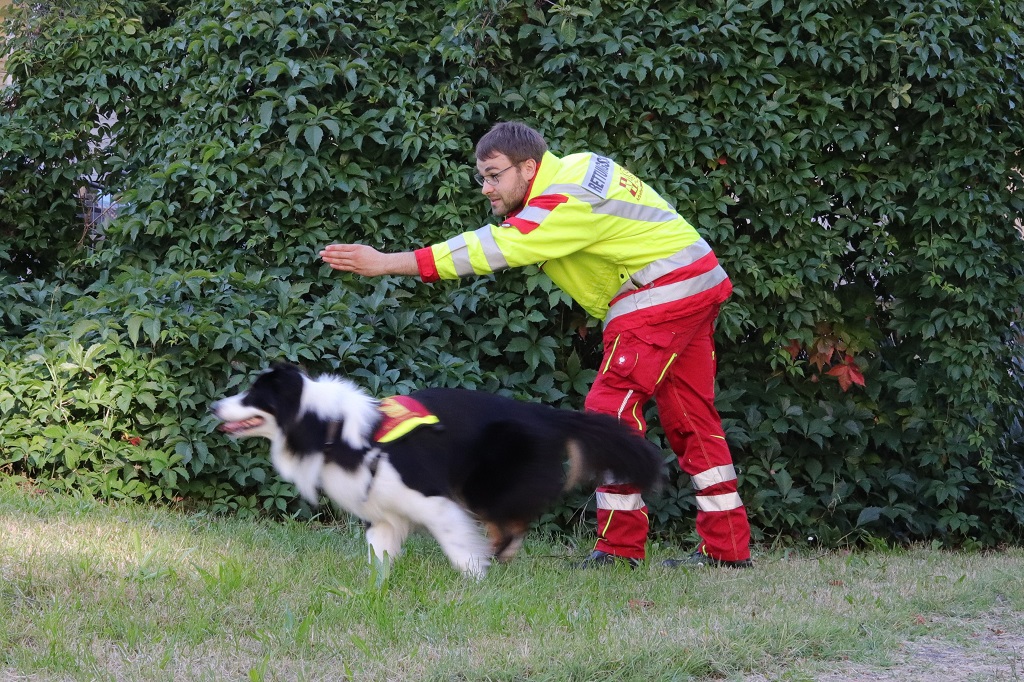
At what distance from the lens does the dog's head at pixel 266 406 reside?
4.17 m

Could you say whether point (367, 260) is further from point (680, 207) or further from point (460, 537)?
point (680, 207)

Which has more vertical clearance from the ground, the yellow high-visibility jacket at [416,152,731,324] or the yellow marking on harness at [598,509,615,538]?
the yellow high-visibility jacket at [416,152,731,324]

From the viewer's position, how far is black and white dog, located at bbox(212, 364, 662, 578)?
4.18 metres

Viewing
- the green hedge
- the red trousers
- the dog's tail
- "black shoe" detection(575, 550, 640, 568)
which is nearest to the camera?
the dog's tail

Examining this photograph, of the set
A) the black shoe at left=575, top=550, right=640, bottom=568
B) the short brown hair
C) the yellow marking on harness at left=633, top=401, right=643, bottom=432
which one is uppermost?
the short brown hair

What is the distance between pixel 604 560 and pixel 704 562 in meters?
0.52

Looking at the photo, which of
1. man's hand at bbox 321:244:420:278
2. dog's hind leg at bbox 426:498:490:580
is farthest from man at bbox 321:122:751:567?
dog's hind leg at bbox 426:498:490:580

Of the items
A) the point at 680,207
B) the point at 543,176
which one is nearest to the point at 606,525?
the point at 543,176

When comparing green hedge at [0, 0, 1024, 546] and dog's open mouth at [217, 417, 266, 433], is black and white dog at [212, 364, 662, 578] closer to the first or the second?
dog's open mouth at [217, 417, 266, 433]

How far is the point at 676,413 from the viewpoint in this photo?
5.04 meters

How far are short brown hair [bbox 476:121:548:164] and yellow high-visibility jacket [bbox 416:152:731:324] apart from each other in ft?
0.25

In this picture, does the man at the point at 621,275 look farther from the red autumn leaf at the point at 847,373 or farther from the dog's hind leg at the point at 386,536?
the red autumn leaf at the point at 847,373

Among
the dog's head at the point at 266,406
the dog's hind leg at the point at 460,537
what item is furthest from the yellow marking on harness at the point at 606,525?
the dog's head at the point at 266,406

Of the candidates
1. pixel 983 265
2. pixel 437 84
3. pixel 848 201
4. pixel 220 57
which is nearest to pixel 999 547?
pixel 983 265
